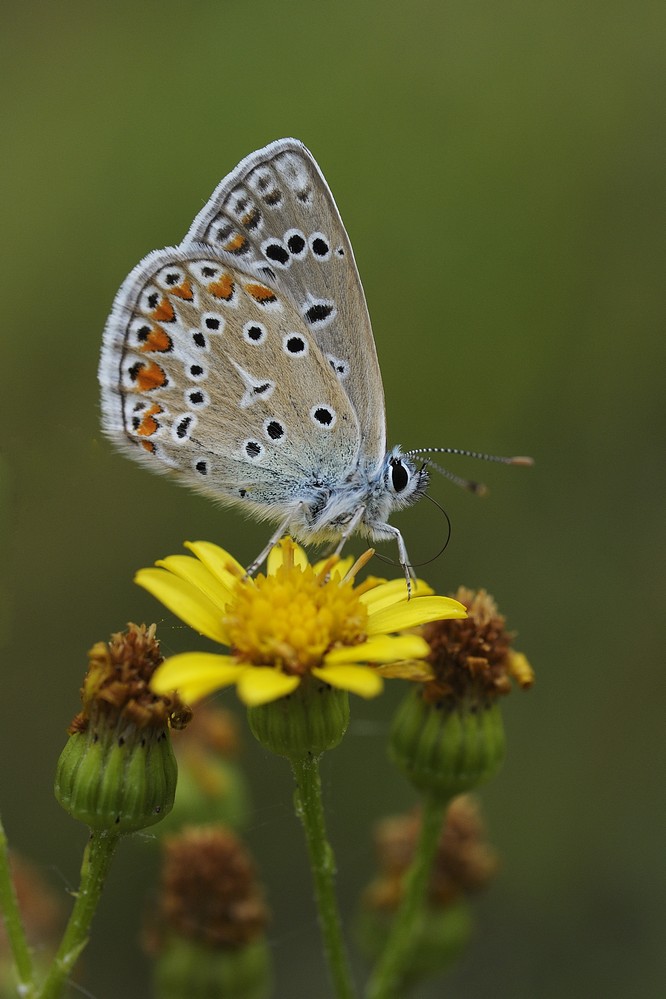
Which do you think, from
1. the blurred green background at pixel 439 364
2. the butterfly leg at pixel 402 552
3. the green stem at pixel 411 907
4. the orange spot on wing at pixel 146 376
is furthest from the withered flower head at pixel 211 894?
A: the orange spot on wing at pixel 146 376

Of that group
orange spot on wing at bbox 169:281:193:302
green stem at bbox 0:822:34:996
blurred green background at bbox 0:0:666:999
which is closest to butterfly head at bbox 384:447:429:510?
orange spot on wing at bbox 169:281:193:302

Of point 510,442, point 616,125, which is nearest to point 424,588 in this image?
point 510,442

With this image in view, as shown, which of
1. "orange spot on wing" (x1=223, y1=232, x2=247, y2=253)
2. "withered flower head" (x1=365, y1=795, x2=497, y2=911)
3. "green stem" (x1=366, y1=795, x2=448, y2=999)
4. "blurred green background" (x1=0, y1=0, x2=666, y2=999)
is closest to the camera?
"green stem" (x1=366, y1=795, x2=448, y2=999)

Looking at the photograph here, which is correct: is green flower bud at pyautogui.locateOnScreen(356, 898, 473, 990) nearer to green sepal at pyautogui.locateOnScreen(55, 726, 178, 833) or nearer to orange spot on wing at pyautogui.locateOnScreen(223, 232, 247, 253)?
green sepal at pyautogui.locateOnScreen(55, 726, 178, 833)

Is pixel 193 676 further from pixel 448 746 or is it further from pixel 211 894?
pixel 211 894

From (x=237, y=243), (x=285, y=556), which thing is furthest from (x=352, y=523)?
(x=237, y=243)

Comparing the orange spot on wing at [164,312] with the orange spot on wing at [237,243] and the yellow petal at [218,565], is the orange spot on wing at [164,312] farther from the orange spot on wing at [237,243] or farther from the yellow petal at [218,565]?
the yellow petal at [218,565]

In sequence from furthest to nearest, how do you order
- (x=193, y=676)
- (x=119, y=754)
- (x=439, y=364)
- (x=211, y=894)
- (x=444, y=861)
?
(x=439, y=364) → (x=444, y=861) → (x=211, y=894) → (x=119, y=754) → (x=193, y=676)
